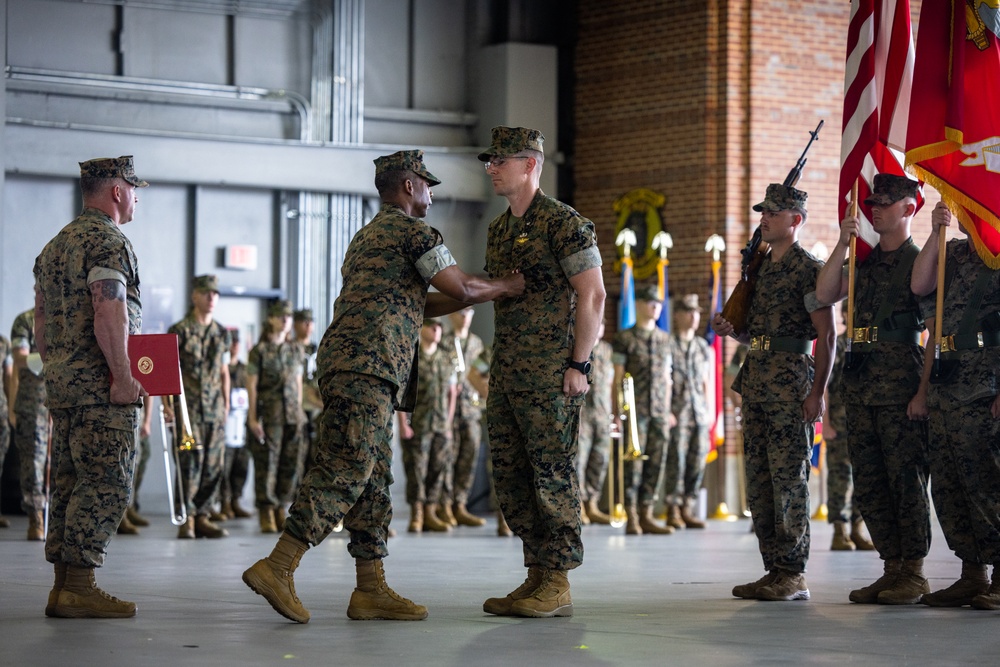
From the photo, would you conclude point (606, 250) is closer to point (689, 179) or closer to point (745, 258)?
point (689, 179)

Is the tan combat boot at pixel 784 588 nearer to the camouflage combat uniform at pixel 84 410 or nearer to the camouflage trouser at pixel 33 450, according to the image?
the camouflage combat uniform at pixel 84 410

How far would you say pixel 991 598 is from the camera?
6.17 meters

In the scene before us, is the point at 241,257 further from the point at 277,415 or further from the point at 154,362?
the point at 154,362

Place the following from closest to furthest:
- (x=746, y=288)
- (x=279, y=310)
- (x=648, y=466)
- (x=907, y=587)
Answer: (x=907, y=587) → (x=746, y=288) → (x=279, y=310) → (x=648, y=466)

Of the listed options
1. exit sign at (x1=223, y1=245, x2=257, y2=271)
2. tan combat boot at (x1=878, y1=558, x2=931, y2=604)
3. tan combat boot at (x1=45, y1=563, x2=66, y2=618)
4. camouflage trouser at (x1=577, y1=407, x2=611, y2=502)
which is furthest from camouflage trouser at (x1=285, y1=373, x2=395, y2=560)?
exit sign at (x1=223, y1=245, x2=257, y2=271)

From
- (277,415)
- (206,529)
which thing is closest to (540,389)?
(206,529)

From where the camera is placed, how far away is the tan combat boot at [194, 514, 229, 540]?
35.9 ft

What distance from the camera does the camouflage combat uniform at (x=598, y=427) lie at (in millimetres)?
12836

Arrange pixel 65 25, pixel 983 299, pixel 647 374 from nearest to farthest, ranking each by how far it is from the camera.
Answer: pixel 983 299 → pixel 647 374 → pixel 65 25

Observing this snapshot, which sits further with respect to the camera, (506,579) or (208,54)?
(208,54)

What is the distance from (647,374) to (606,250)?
130 inches

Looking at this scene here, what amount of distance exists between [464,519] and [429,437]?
107cm

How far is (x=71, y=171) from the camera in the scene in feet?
46.8

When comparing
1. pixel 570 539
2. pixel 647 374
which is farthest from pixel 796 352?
pixel 647 374
